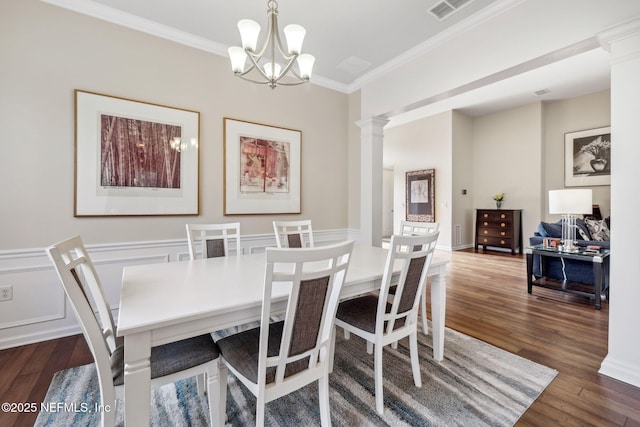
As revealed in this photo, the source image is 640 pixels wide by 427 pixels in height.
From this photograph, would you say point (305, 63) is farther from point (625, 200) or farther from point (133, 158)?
point (625, 200)

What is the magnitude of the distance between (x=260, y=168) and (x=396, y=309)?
2300 mm

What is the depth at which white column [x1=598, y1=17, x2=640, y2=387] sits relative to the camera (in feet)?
5.69

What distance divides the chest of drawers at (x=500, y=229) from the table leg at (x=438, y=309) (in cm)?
509

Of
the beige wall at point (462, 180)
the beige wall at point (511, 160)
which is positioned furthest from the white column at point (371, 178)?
the beige wall at point (511, 160)

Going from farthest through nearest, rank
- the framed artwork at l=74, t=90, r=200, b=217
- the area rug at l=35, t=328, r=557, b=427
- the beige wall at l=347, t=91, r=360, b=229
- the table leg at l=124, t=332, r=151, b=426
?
the beige wall at l=347, t=91, r=360, b=229, the framed artwork at l=74, t=90, r=200, b=217, the area rug at l=35, t=328, r=557, b=427, the table leg at l=124, t=332, r=151, b=426

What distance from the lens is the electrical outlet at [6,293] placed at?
2.18 metres

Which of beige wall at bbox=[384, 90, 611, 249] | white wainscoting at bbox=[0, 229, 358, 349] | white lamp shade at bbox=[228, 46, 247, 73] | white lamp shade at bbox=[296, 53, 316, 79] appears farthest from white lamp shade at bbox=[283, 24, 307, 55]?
beige wall at bbox=[384, 90, 611, 249]

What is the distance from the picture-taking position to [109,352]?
1310 mm

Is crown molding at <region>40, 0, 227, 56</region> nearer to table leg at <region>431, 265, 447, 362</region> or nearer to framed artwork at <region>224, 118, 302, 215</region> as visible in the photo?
framed artwork at <region>224, 118, 302, 215</region>

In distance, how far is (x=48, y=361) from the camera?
2023 millimetres

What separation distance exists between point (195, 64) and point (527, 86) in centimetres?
553

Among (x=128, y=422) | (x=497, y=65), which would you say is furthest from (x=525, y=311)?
(x=128, y=422)

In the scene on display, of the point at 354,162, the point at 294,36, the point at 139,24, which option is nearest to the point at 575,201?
the point at 354,162

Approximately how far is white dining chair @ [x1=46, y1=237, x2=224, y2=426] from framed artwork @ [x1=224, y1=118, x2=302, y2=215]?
1797 mm
